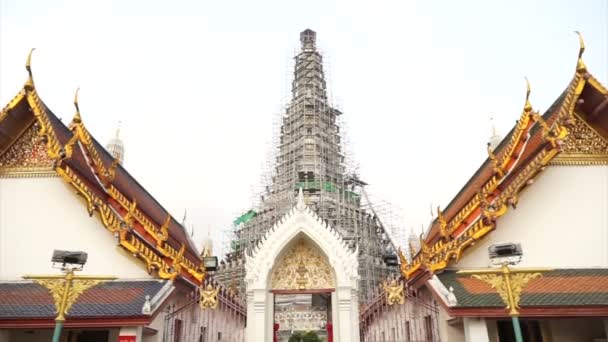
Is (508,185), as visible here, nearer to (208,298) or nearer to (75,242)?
(208,298)

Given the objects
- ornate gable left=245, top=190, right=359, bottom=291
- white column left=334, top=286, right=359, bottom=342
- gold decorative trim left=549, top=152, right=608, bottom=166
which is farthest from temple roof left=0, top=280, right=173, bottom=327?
gold decorative trim left=549, top=152, right=608, bottom=166

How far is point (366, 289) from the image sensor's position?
903 inches

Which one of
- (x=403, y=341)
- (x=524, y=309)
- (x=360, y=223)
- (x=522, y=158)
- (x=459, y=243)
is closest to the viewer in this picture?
(x=524, y=309)

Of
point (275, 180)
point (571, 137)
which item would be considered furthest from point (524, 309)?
point (275, 180)

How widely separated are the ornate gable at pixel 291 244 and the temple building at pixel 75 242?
2.68 ft

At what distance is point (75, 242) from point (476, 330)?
255 inches

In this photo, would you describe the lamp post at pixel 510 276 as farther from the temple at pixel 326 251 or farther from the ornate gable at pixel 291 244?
the ornate gable at pixel 291 244

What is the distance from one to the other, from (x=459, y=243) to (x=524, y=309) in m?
1.31

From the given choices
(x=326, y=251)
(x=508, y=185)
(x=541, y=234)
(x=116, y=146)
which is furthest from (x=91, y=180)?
(x=116, y=146)

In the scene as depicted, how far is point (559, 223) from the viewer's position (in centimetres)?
781

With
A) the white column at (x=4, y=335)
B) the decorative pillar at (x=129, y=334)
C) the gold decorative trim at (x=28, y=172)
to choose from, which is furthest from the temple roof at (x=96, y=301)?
the gold decorative trim at (x=28, y=172)

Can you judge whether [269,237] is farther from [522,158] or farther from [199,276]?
[522,158]

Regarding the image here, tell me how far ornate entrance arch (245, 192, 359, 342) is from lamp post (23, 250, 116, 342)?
2896 millimetres

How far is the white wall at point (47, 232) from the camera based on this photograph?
7743 mm
